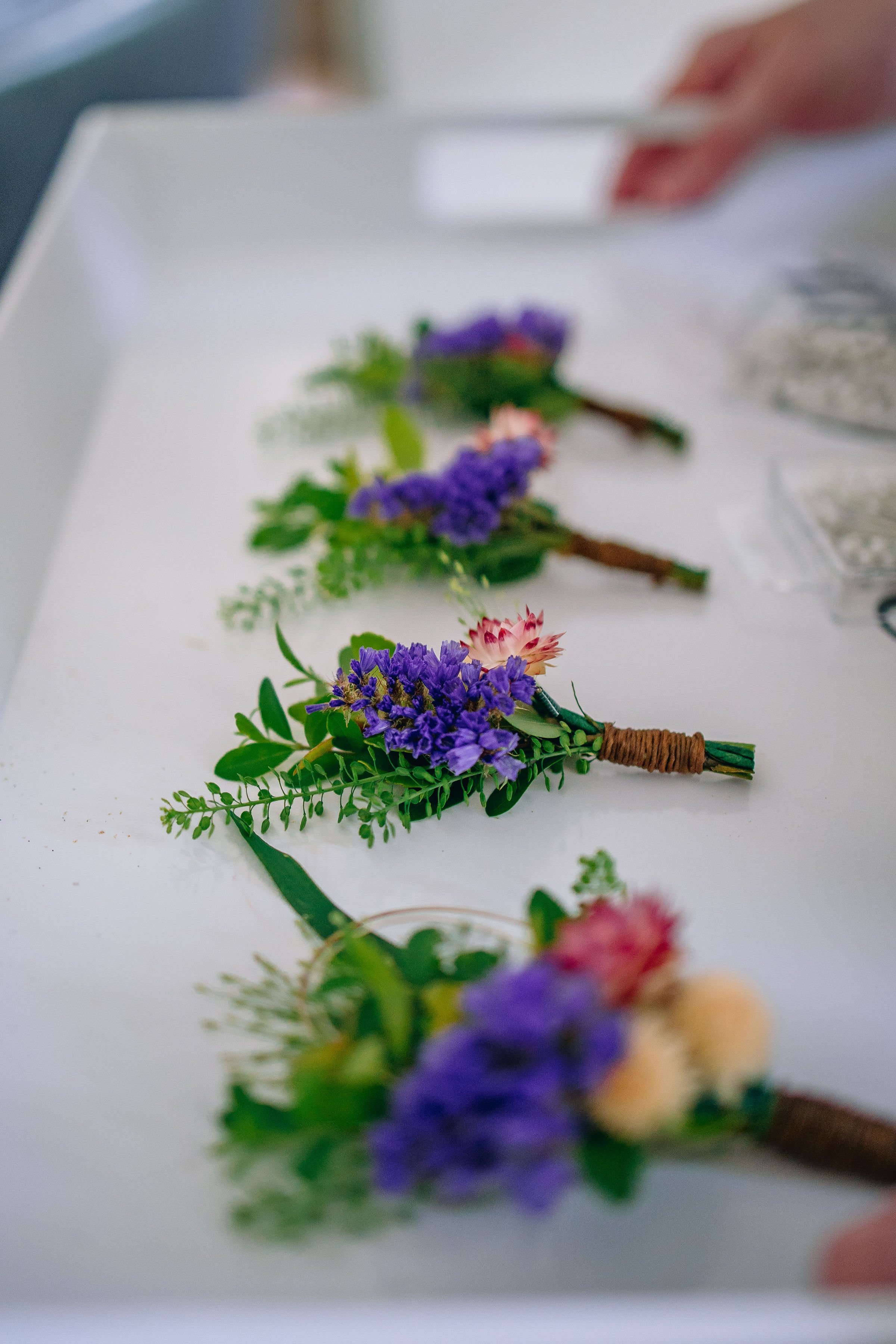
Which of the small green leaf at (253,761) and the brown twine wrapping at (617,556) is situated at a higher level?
the brown twine wrapping at (617,556)

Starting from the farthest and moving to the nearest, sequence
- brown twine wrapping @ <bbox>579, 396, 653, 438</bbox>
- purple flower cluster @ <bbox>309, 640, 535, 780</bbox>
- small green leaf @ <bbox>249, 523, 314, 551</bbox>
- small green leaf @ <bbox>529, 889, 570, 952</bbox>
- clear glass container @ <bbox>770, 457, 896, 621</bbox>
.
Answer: brown twine wrapping @ <bbox>579, 396, 653, 438</bbox> < small green leaf @ <bbox>249, 523, 314, 551</bbox> < clear glass container @ <bbox>770, 457, 896, 621</bbox> < purple flower cluster @ <bbox>309, 640, 535, 780</bbox> < small green leaf @ <bbox>529, 889, 570, 952</bbox>

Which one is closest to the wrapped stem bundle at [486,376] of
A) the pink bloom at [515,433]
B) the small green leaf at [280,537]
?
the pink bloom at [515,433]

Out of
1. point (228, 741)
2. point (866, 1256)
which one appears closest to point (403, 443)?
point (228, 741)

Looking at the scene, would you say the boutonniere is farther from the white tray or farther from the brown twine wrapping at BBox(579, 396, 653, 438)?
the brown twine wrapping at BBox(579, 396, 653, 438)

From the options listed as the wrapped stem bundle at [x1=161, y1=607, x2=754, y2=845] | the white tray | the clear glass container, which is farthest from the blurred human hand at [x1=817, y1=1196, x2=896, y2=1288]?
the clear glass container

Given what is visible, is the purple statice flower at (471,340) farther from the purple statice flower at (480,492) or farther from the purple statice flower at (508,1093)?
the purple statice flower at (508,1093)

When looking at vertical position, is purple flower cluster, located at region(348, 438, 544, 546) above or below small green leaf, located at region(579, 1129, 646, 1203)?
above

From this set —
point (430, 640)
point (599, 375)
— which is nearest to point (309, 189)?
point (599, 375)
